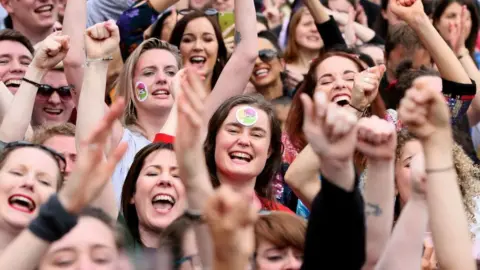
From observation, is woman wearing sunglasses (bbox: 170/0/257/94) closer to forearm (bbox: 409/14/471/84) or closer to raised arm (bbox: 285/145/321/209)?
forearm (bbox: 409/14/471/84)

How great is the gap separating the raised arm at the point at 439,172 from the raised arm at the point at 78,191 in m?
0.86

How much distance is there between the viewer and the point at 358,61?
6.20 meters

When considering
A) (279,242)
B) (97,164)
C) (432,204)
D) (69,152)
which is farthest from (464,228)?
(69,152)

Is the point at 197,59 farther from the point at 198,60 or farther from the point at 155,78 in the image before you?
the point at 155,78

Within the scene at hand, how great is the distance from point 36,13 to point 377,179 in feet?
11.5

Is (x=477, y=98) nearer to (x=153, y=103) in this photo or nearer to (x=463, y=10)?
(x=463, y=10)

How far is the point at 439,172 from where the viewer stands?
381cm

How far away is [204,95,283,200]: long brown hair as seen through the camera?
18.0ft

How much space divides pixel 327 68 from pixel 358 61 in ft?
0.60

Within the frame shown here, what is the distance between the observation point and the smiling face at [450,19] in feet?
22.6

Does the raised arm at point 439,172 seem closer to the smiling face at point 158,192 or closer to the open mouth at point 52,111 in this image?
the smiling face at point 158,192

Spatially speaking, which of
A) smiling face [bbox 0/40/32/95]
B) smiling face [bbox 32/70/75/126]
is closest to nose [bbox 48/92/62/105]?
smiling face [bbox 32/70/75/126]

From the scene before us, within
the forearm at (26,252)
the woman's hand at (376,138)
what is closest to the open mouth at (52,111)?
the forearm at (26,252)

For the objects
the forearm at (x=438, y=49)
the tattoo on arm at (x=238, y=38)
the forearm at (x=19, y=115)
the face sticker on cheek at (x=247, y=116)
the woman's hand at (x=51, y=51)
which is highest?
the tattoo on arm at (x=238, y=38)
